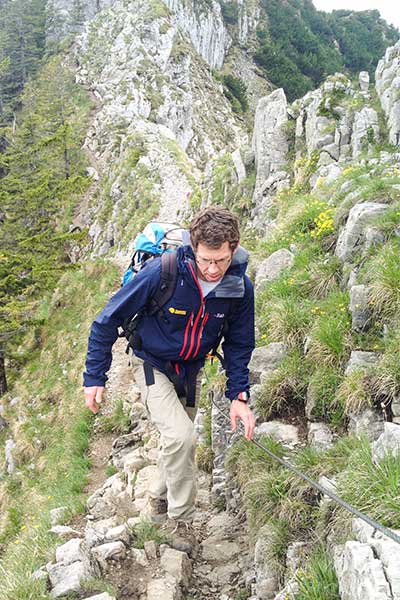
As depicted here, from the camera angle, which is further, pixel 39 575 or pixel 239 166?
pixel 239 166

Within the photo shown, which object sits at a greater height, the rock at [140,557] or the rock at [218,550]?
the rock at [140,557]

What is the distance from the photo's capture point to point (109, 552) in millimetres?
4227

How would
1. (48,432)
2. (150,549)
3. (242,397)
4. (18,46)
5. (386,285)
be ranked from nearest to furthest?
(150,549)
(242,397)
(386,285)
(48,432)
(18,46)

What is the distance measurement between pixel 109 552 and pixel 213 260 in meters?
2.65

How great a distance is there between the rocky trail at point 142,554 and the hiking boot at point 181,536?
65mm

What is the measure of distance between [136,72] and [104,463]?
170 ft

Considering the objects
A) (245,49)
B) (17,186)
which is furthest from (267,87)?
(17,186)

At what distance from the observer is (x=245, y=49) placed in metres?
88.9

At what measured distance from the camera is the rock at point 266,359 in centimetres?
614

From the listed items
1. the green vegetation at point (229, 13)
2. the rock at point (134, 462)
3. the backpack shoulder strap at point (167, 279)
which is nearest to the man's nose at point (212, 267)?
the backpack shoulder strap at point (167, 279)

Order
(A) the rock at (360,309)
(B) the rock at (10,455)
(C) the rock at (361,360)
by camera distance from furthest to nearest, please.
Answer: (B) the rock at (10,455)
(A) the rock at (360,309)
(C) the rock at (361,360)

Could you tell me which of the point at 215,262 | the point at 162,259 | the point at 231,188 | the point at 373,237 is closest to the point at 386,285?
the point at 373,237

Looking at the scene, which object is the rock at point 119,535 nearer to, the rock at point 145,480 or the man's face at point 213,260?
the rock at point 145,480

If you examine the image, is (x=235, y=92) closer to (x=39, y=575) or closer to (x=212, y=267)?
(x=212, y=267)
